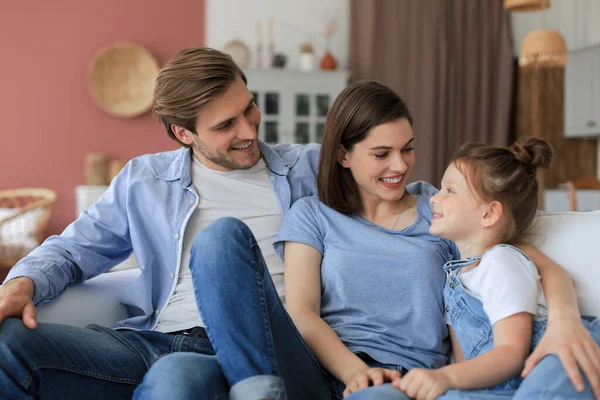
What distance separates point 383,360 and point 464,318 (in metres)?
0.19

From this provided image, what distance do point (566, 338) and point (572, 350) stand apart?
1.1 inches

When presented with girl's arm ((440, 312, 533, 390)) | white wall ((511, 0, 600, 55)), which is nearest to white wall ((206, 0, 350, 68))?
white wall ((511, 0, 600, 55))

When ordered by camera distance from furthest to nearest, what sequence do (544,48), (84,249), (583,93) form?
(583,93), (544,48), (84,249)

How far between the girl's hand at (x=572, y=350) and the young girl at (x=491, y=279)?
2 centimetres

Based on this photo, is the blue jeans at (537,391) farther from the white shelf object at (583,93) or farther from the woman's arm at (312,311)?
the white shelf object at (583,93)

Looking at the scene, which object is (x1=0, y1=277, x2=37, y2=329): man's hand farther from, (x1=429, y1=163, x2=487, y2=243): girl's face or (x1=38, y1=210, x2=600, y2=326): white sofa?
(x1=429, y1=163, x2=487, y2=243): girl's face

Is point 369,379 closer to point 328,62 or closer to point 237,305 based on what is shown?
point 237,305

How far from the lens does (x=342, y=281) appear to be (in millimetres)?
1567

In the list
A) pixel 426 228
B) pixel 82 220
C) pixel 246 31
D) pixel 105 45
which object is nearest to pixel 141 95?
pixel 105 45

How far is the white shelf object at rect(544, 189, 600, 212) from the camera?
17.7ft

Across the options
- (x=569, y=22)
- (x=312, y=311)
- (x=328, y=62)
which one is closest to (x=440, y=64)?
(x=328, y=62)

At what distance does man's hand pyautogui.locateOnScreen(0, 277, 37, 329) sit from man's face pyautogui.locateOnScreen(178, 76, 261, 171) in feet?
1.94

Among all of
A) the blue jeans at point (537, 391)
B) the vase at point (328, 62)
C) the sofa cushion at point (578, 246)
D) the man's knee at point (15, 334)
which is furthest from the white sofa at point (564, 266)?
the vase at point (328, 62)

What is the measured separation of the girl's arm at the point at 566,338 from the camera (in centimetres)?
118
